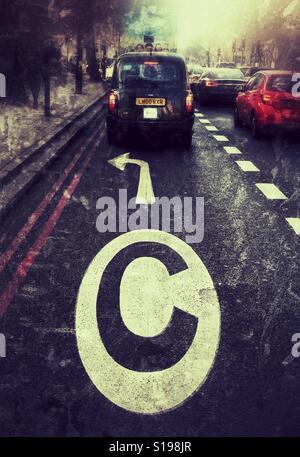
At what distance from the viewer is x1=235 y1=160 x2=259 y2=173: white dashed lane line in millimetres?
10211

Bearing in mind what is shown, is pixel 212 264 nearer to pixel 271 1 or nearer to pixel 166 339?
pixel 166 339

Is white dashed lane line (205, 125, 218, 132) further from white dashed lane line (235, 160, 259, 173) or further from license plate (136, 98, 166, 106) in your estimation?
white dashed lane line (235, 160, 259, 173)

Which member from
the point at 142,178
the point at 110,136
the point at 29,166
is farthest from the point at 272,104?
the point at 29,166

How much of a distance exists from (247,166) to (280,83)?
4472 mm

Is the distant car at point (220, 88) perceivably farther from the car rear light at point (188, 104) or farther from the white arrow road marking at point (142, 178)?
the white arrow road marking at point (142, 178)

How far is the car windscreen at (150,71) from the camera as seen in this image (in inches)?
484

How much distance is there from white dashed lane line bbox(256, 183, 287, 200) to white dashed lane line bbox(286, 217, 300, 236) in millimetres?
1112

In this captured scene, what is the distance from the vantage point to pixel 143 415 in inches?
121

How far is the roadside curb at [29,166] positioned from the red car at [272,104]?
4145 mm

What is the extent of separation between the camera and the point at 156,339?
154 inches

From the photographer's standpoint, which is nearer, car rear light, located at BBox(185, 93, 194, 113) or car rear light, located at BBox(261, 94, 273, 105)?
car rear light, located at BBox(185, 93, 194, 113)

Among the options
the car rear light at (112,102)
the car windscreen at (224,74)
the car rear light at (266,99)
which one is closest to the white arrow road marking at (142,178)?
the car rear light at (112,102)

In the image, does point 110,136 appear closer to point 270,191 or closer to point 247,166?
point 247,166

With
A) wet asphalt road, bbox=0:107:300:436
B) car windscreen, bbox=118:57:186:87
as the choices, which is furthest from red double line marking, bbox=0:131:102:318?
car windscreen, bbox=118:57:186:87
